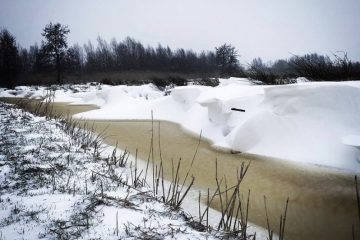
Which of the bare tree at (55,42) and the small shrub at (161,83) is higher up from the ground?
the bare tree at (55,42)

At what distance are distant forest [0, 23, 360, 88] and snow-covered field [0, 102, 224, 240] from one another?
15.4 feet

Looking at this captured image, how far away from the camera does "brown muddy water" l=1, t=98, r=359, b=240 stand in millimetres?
2314

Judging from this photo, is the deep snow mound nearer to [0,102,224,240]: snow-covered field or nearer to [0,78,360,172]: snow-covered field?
[0,78,360,172]: snow-covered field

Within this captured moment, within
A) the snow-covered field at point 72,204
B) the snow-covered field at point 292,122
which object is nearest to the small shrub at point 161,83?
the snow-covered field at point 292,122

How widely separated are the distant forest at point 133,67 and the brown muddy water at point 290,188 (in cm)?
301

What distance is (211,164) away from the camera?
3918 mm

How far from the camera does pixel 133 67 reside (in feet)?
152

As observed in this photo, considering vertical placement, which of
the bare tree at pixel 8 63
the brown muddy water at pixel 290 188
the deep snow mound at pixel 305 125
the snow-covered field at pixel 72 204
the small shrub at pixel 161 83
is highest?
the bare tree at pixel 8 63

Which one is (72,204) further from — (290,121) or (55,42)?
(55,42)

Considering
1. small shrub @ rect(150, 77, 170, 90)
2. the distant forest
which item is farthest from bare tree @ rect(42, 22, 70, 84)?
small shrub @ rect(150, 77, 170, 90)

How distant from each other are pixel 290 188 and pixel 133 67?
149 feet

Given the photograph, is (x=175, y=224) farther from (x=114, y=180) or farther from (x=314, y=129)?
(x=314, y=129)

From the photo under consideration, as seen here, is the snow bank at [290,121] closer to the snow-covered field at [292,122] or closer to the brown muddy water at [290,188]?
the snow-covered field at [292,122]

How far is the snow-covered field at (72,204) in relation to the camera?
1.85 meters
